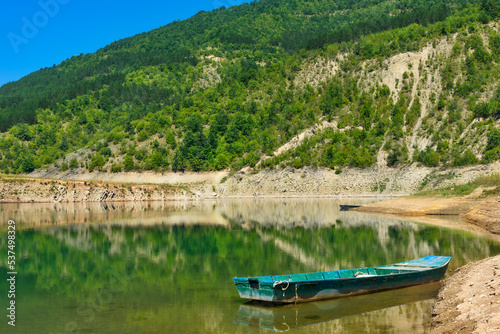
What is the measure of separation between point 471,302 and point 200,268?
1488cm

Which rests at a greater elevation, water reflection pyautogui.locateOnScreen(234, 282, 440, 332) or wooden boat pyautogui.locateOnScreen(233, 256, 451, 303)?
Result: wooden boat pyautogui.locateOnScreen(233, 256, 451, 303)

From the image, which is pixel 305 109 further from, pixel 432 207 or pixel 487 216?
pixel 487 216

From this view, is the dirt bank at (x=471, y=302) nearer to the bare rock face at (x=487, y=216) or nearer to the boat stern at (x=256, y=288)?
the boat stern at (x=256, y=288)

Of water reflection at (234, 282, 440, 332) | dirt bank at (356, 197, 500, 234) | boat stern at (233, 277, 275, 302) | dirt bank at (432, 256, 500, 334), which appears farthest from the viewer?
dirt bank at (356, 197, 500, 234)

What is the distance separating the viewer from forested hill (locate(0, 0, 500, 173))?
10038 cm

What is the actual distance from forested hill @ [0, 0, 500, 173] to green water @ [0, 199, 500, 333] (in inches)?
2041

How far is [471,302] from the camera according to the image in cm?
1681

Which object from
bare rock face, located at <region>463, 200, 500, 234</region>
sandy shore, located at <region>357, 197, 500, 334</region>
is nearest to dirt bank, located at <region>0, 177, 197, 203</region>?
bare rock face, located at <region>463, 200, 500, 234</region>

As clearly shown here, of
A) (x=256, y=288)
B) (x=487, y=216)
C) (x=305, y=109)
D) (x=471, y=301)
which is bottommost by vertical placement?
(x=487, y=216)

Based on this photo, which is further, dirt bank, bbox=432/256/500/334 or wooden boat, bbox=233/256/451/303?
wooden boat, bbox=233/256/451/303

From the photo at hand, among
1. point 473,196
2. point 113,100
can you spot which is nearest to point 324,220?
point 473,196

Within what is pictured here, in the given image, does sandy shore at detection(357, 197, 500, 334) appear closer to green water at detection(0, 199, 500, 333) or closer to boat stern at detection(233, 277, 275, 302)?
green water at detection(0, 199, 500, 333)

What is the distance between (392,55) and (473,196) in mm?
71164

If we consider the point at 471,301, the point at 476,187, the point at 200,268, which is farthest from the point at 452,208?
the point at 471,301
